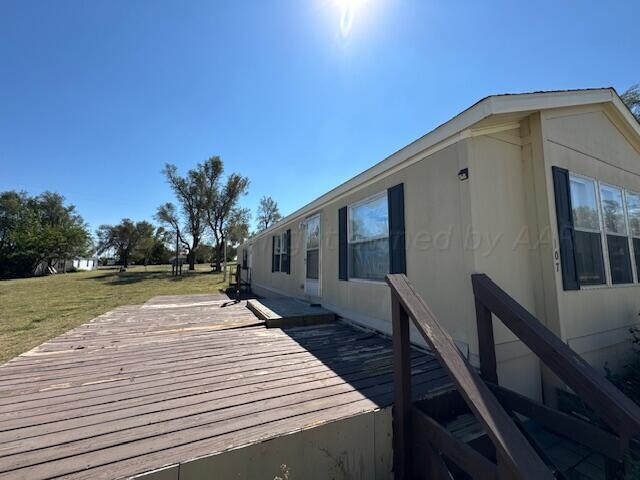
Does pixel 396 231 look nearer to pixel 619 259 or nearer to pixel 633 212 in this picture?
pixel 619 259

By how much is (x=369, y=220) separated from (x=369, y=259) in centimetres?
63

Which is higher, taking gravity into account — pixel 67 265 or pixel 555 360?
pixel 67 265

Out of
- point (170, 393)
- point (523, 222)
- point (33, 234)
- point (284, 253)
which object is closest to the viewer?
point (170, 393)

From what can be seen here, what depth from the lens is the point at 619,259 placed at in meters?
3.63

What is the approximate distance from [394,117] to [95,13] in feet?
21.2

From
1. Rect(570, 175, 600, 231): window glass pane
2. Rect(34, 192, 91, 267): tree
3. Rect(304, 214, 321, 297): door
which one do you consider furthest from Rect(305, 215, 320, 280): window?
Rect(34, 192, 91, 267): tree

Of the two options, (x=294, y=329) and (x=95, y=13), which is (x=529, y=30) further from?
(x=95, y=13)

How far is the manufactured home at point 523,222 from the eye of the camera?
2.79 m

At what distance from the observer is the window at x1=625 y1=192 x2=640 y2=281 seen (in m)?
3.87

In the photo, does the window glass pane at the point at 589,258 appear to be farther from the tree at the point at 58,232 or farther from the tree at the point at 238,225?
the tree at the point at 58,232

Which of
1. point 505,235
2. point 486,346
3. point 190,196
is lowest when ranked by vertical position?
point 486,346

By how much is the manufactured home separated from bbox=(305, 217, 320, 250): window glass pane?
187cm

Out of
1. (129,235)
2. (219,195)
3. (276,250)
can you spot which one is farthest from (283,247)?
(129,235)

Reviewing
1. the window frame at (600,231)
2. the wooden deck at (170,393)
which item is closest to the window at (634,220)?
the window frame at (600,231)
